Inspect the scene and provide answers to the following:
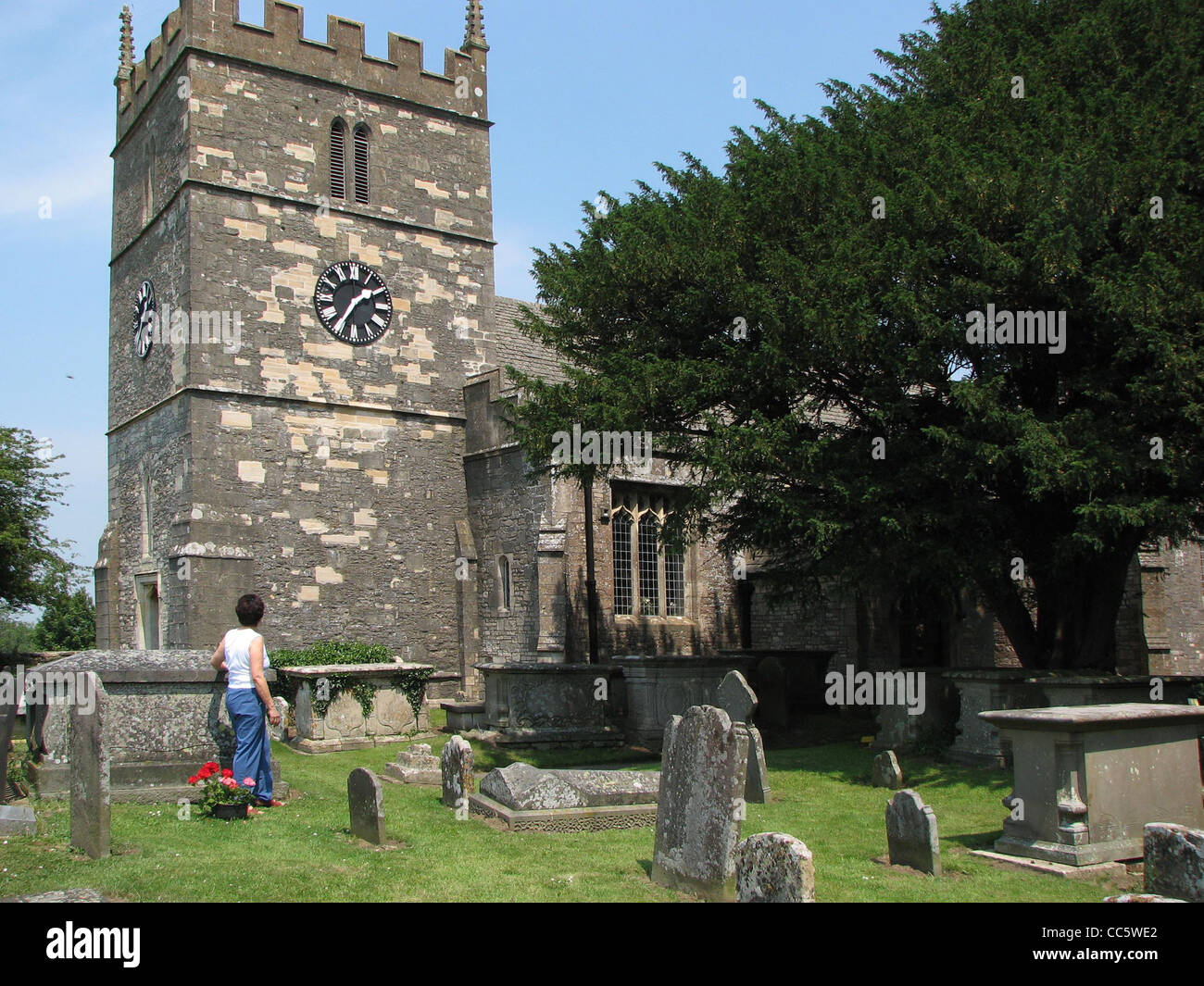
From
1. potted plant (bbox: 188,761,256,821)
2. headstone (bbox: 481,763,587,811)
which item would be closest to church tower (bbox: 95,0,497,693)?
potted plant (bbox: 188,761,256,821)

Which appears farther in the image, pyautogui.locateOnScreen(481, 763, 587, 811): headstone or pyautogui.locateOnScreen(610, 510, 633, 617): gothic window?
pyautogui.locateOnScreen(610, 510, 633, 617): gothic window

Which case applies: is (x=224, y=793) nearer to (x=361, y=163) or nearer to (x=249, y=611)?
(x=249, y=611)

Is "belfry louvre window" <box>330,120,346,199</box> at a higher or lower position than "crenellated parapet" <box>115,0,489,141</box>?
lower

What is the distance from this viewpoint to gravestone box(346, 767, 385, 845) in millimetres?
8648

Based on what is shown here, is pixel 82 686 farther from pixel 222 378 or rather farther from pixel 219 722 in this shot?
pixel 222 378

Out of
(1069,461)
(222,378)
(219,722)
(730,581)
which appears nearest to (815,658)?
(730,581)

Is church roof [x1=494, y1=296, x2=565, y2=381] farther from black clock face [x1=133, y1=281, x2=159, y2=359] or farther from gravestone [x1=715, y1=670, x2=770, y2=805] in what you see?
gravestone [x1=715, y1=670, x2=770, y2=805]

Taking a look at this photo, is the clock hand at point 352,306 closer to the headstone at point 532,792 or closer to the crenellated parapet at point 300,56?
the crenellated parapet at point 300,56

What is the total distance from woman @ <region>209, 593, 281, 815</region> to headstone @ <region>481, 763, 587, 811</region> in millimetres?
2173

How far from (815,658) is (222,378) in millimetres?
13922

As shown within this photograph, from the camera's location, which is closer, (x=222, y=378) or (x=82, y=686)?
(x=82, y=686)

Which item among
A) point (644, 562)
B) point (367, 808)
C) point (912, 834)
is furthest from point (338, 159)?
point (912, 834)

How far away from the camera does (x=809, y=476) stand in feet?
45.7

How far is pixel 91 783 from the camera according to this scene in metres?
7.52
